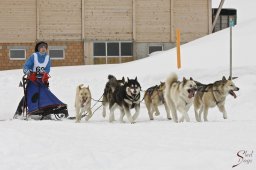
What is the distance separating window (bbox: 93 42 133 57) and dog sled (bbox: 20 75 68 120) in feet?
65.3

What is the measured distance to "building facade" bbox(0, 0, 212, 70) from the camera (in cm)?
3098

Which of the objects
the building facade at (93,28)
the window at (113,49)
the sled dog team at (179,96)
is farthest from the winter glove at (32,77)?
the window at (113,49)

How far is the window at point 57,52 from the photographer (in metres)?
31.4

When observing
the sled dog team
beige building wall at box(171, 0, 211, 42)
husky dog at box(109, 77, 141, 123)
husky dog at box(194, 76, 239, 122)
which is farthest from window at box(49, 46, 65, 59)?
husky dog at box(194, 76, 239, 122)

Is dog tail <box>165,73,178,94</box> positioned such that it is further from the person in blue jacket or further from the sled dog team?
the person in blue jacket

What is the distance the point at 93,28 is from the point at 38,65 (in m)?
19.8

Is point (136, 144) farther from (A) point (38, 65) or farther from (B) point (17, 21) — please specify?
(B) point (17, 21)

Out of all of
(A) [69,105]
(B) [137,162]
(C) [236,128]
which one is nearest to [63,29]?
(A) [69,105]

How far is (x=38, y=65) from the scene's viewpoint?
39.7 feet

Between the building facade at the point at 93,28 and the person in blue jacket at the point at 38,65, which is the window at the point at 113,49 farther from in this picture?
the person in blue jacket at the point at 38,65

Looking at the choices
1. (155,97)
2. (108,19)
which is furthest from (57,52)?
(155,97)

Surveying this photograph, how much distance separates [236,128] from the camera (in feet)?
28.8

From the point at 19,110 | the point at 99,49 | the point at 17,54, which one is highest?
the point at 99,49

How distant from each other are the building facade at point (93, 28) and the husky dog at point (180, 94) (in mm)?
20890
